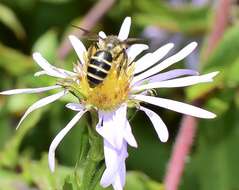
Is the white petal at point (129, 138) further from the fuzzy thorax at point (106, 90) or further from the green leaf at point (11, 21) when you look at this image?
the green leaf at point (11, 21)

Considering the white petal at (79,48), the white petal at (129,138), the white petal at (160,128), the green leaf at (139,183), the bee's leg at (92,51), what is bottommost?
the green leaf at (139,183)

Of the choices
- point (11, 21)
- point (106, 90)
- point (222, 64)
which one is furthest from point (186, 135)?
point (11, 21)

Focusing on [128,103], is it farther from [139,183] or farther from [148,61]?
[139,183]

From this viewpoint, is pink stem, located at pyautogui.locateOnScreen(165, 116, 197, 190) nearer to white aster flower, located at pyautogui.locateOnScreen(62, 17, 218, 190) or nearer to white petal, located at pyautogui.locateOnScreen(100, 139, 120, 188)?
white aster flower, located at pyautogui.locateOnScreen(62, 17, 218, 190)

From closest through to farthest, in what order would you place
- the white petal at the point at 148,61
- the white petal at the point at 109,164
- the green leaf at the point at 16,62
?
the white petal at the point at 109,164
the white petal at the point at 148,61
the green leaf at the point at 16,62

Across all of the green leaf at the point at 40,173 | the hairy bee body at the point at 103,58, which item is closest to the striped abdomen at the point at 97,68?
the hairy bee body at the point at 103,58

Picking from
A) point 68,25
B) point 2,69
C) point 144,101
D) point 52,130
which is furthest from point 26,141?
point 144,101
